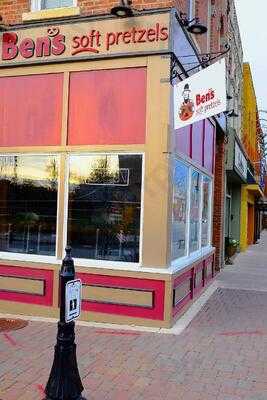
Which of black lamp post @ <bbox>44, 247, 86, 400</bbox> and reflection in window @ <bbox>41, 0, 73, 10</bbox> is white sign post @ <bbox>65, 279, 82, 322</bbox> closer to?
black lamp post @ <bbox>44, 247, 86, 400</bbox>

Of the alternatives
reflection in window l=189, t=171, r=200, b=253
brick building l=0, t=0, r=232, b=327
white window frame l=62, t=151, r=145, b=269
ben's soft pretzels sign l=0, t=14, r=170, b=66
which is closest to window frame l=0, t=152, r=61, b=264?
brick building l=0, t=0, r=232, b=327

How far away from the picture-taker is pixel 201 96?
6977mm

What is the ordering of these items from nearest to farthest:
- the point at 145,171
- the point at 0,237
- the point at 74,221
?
the point at 145,171 < the point at 74,221 < the point at 0,237

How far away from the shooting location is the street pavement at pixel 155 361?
4.98 metres

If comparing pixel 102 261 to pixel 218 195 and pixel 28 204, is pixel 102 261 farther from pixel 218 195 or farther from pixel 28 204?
pixel 218 195

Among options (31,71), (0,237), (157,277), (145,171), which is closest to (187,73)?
(145,171)

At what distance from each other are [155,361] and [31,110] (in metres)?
4.55

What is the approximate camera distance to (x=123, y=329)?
7.32m

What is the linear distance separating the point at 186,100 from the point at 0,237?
3.90m

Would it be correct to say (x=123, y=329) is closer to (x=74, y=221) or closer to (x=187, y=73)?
(x=74, y=221)

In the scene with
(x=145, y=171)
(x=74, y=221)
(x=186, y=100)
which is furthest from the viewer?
(x=74, y=221)

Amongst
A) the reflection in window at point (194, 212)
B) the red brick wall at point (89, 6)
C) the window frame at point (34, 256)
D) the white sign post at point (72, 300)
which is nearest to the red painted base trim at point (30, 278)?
the window frame at point (34, 256)

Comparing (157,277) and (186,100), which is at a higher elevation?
(186,100)

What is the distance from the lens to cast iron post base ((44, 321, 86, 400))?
436cm
